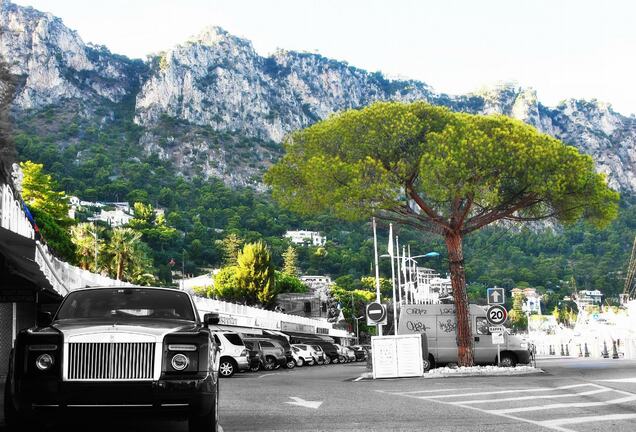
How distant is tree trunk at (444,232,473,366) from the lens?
28.4 metres

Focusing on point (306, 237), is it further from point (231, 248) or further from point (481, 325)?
Answer: point (481, 325)

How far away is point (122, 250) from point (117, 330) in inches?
3327

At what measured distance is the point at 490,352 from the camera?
29969 millimetres

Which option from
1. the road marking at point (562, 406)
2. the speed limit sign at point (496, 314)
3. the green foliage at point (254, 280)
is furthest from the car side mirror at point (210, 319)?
the green foliage at point (254, 280)

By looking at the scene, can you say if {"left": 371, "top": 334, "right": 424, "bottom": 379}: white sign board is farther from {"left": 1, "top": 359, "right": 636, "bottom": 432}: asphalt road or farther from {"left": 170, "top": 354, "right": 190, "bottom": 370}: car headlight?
{"left": 170, "top": 354, "right": 190, "bottom": 370}: car headlight

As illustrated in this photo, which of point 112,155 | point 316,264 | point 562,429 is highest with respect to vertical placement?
point 112,155

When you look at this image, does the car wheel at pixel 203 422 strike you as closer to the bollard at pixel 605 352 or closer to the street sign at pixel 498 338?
the street sign at pixel 498 338

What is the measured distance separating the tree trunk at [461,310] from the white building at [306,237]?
15072 cm

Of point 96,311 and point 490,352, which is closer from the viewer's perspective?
point 96,311

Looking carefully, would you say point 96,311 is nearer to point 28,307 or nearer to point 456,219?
point 28,307

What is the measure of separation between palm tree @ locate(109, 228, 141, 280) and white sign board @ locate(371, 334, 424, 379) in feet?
217

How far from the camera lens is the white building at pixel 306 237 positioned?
602ft

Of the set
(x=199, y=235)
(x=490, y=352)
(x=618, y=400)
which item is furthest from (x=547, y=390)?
(x=199, y=235)

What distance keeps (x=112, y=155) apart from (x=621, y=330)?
163875 millimetres
